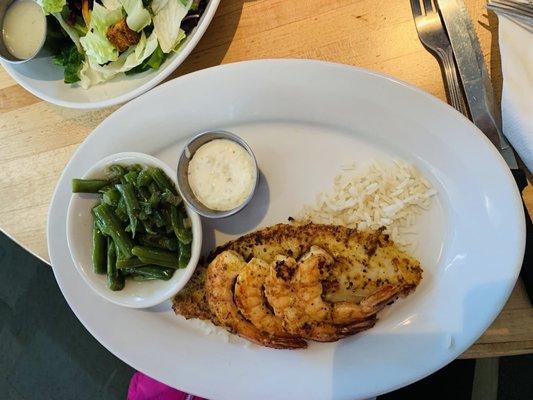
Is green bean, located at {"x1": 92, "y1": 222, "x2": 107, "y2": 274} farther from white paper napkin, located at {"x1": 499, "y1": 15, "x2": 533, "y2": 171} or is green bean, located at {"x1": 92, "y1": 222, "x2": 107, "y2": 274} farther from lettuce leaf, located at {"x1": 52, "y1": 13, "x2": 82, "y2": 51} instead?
white paper napkin, located at {"x1": 499, "y1": 15, "x2": 533, "y2": 171}

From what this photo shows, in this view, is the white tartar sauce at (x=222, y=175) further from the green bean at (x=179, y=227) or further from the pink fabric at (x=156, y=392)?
the pink fabric at (x=156, y=392)

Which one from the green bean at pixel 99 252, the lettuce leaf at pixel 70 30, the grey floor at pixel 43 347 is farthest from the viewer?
the grey floor at pixel 43 347

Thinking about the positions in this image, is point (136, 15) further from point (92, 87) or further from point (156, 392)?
point (156, 392)

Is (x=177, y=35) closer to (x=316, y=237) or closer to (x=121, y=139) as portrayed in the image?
(x=121, y=139)

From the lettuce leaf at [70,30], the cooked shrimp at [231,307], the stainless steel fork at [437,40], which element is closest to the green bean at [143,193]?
the cooked shrimp at [231,307]

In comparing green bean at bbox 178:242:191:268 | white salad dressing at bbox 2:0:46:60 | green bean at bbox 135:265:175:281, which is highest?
white salad dressing at bbox 2:0:46:60

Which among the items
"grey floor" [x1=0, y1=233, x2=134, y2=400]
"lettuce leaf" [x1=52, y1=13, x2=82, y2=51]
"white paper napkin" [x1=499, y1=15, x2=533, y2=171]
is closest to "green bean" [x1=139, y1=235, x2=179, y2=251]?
"lettuce leaf" [x1=52, y1=13, x2=82, y2=51]

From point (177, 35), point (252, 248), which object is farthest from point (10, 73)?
point (252, 248)
